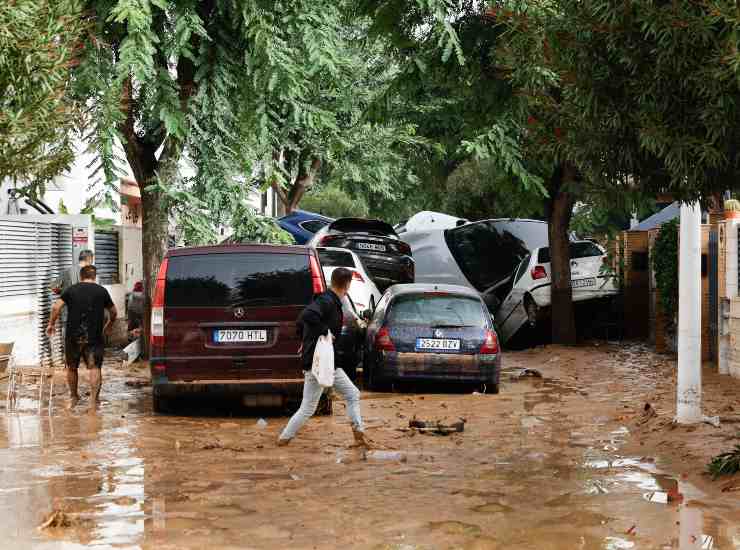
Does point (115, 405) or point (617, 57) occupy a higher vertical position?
point (617, 57)

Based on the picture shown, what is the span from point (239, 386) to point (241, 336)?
51cm

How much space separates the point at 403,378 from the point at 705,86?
793 cm

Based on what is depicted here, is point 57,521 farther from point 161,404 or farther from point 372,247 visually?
point 372,247

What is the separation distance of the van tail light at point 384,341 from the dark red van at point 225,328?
2.67 m

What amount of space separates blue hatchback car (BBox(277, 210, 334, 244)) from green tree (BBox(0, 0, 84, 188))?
13.6m

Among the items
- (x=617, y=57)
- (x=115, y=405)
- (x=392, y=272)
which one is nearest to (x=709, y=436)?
(x=617, y=57)

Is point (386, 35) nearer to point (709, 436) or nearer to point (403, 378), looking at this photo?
point (403, 378)

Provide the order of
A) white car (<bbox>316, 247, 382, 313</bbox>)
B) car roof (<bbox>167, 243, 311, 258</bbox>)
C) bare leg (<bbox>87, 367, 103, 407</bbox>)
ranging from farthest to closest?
white car (<bbox>316, 247, 382, 313</bbox>), bare leg (<bbox>87, 367, 103, 407</bbox>), car roof (<bbox>167, 243, 311, 258</bbox>)

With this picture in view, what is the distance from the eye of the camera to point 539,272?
2306 cm

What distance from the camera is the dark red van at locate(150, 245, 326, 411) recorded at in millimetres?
12711

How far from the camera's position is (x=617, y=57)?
343 inches

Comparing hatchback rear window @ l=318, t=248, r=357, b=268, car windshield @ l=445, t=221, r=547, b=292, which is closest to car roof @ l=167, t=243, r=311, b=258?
hatchback rear window @ l=318, t=248, r=357, b=268

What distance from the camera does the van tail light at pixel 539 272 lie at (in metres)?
23.0

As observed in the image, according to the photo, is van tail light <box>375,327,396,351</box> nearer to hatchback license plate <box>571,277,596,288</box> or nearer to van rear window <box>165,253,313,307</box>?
van rear window <box>165,253,313,307</box>
